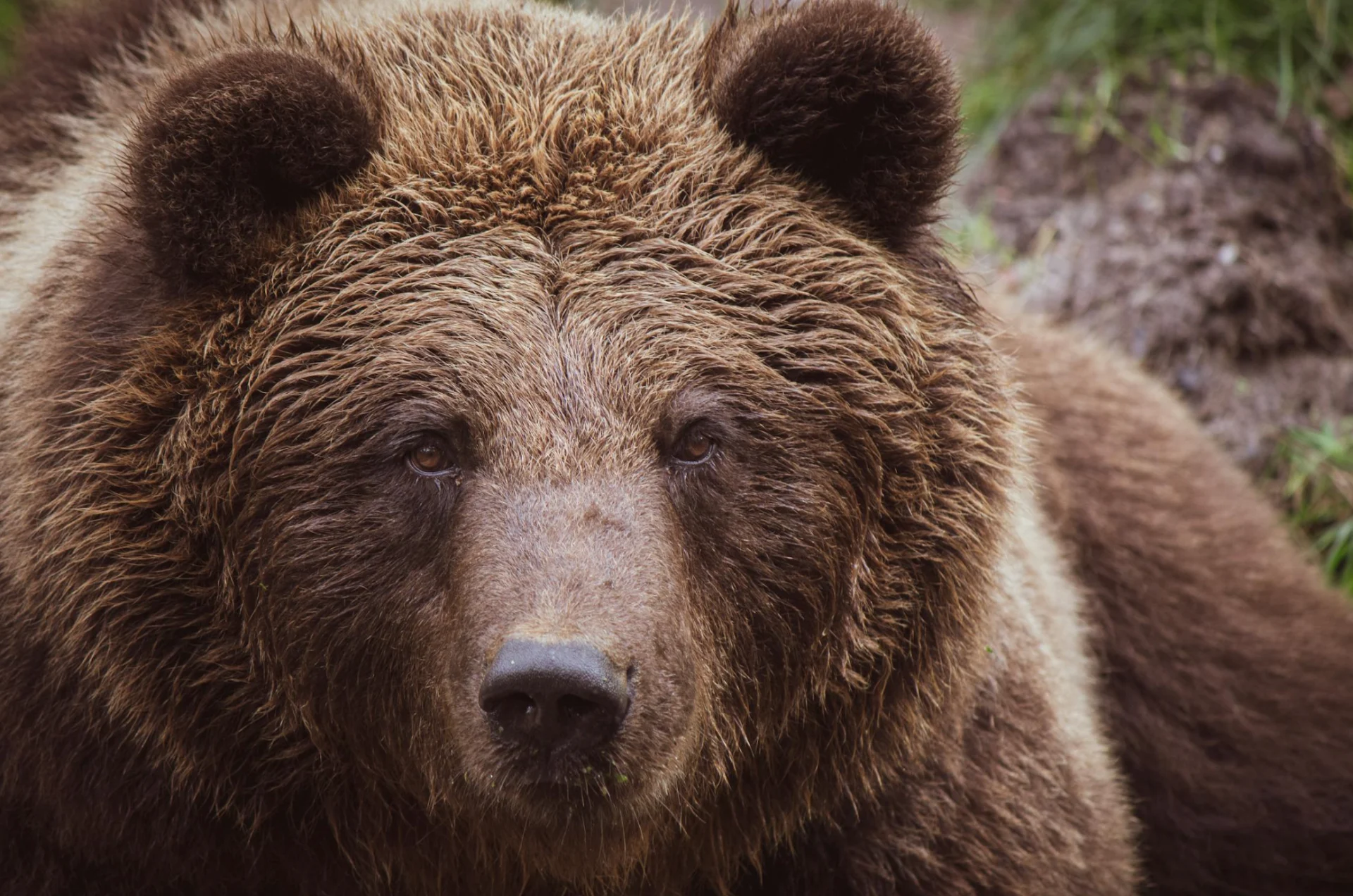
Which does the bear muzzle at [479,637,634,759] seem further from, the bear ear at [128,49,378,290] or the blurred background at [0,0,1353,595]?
the blurred background at [0,0,1353,595]

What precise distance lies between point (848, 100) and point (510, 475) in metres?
1.29

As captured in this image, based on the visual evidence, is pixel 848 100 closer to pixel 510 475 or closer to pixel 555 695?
pixel 510 475

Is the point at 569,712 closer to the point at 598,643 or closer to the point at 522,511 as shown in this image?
the point at 598,643

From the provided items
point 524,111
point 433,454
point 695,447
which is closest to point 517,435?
point 433,454

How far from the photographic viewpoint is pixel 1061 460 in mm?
6047

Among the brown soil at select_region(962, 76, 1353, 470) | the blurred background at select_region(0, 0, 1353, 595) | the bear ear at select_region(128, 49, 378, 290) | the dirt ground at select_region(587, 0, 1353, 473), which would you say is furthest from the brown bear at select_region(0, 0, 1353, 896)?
the brown soil at select_region(962, 76, 1353, 470)

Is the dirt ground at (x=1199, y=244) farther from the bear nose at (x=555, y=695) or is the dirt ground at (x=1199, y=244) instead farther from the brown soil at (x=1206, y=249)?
the bear nose at (x=555, y=695)

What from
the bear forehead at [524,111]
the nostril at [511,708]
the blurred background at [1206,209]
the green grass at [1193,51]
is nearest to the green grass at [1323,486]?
the blurred background at [1206,209]

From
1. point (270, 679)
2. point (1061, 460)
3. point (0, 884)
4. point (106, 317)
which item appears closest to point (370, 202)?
point (106, 317)

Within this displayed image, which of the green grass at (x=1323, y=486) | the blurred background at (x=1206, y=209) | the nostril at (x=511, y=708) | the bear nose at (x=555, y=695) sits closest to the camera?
the bear nose at (x=555, y=695)

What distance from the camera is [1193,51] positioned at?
27.9 feet

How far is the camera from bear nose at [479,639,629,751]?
322 centimetres

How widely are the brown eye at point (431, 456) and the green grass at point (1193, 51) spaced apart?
5.73 metres

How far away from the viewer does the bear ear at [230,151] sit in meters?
3.72
